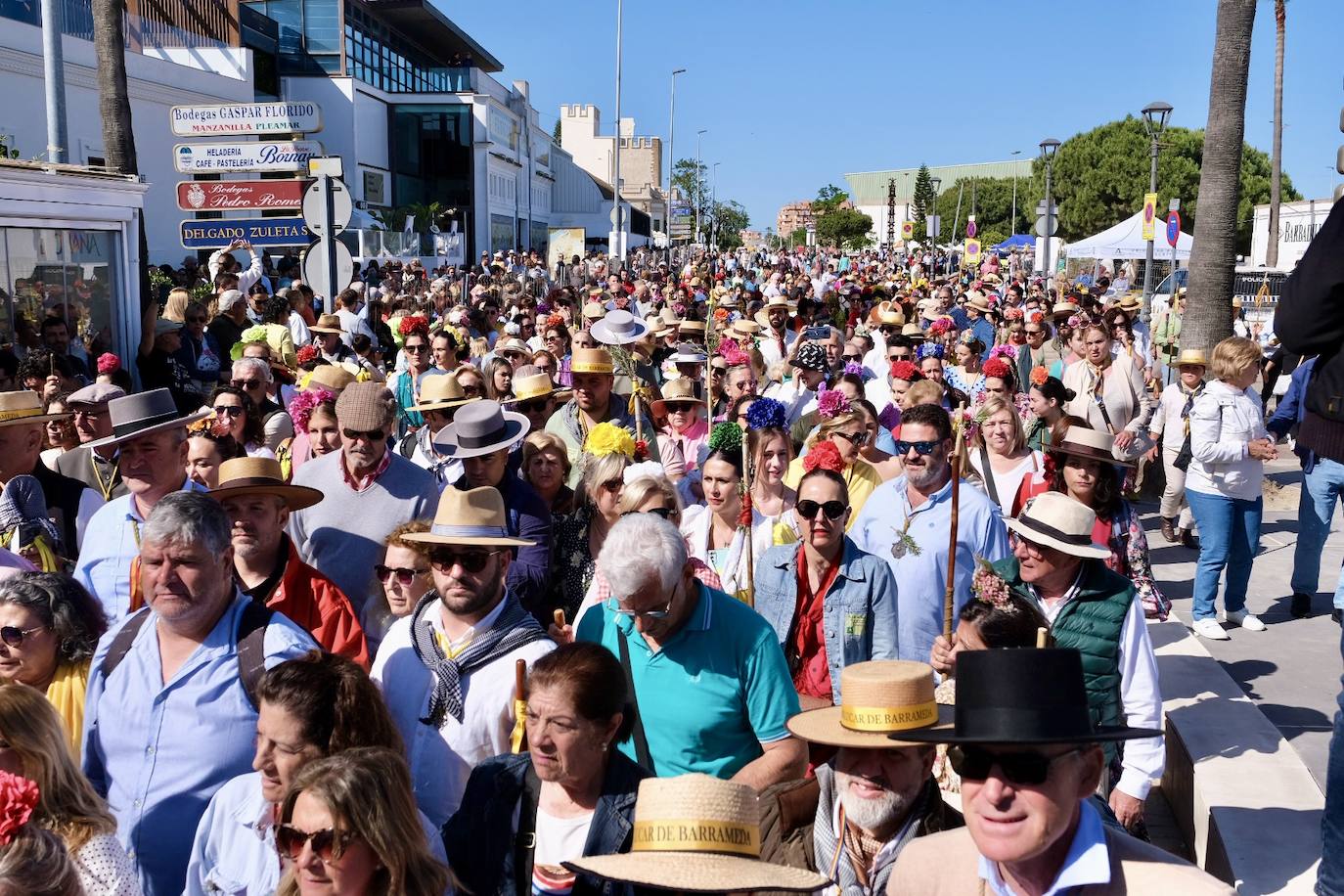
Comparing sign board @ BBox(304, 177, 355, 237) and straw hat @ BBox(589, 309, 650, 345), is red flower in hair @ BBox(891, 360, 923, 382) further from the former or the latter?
sign board @ BBox(304, 177, 355, 237)

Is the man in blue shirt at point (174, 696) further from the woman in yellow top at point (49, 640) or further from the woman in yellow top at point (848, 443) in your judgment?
the woman in yellow top at point (848, 443)

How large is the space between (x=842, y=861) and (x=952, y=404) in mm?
6069

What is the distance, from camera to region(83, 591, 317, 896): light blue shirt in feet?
12.5

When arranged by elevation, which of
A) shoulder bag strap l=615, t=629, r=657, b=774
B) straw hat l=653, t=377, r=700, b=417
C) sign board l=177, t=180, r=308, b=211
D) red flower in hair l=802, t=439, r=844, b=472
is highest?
sign board l=177, t=180, r=308, b=211

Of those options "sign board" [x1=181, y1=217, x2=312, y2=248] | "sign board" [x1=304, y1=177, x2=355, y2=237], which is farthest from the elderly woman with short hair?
"sign board" [x1=181, y1=217, x2=312, y2=248]

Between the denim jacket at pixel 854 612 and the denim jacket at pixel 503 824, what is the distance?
1.44 m

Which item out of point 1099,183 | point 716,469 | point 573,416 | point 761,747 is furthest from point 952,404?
point 1099,183

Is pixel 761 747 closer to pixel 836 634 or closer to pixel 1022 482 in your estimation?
pixel 836 634

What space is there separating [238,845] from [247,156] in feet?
31.9

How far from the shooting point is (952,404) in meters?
9.12

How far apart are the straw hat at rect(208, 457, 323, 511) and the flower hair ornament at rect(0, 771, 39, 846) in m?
2.12

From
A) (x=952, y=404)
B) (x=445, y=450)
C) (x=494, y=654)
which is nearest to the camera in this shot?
(x=494, y=654)

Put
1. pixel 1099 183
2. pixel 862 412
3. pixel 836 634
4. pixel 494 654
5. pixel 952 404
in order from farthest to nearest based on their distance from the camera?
pixel 1099 183
pixel 952 404
pixel 862 412
pixel 836 634
pixel 494 654

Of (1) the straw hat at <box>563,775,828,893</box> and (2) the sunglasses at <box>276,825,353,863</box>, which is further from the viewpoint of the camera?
(2) the sunglasses at <box>276,825,353,863</box>
